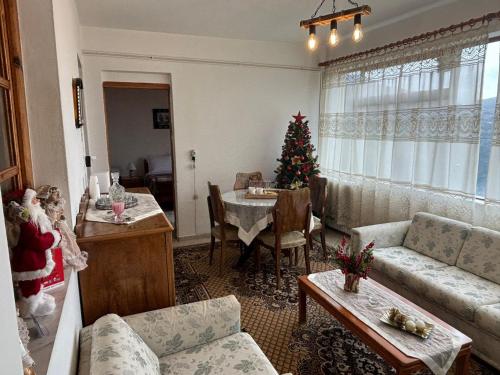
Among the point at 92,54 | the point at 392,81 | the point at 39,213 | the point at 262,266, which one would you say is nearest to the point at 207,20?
the point at 92,54

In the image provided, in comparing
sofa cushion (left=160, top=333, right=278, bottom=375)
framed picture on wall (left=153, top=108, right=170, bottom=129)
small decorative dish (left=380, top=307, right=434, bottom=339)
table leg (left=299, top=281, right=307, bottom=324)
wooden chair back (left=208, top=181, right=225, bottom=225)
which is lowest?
table leg (left=299, top=281, right=307, bottom=324)

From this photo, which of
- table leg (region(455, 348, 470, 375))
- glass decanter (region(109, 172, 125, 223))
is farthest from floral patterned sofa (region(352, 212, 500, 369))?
glass decanter (region(109, 172, 125, 223))

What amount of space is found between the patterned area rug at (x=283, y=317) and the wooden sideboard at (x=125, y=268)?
842 millimetres

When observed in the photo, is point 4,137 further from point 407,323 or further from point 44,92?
point 407,323

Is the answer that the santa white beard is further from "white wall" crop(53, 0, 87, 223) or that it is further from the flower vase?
the flower vase

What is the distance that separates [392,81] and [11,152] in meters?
3.58

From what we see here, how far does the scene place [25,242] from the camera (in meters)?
1.08

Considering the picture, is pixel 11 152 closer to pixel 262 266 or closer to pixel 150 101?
pixel 262 266

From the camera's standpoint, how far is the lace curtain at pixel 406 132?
293 cm

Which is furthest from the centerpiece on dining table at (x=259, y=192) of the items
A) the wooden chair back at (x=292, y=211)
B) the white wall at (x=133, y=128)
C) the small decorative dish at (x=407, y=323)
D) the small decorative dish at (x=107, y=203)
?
the white wall at (x=133, y=128)

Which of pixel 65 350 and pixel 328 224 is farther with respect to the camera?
pixel 328 224

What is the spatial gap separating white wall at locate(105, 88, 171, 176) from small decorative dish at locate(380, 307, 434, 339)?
6.11 metres

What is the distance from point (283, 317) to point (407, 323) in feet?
3.52

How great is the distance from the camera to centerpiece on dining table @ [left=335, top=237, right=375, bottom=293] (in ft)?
6.97
